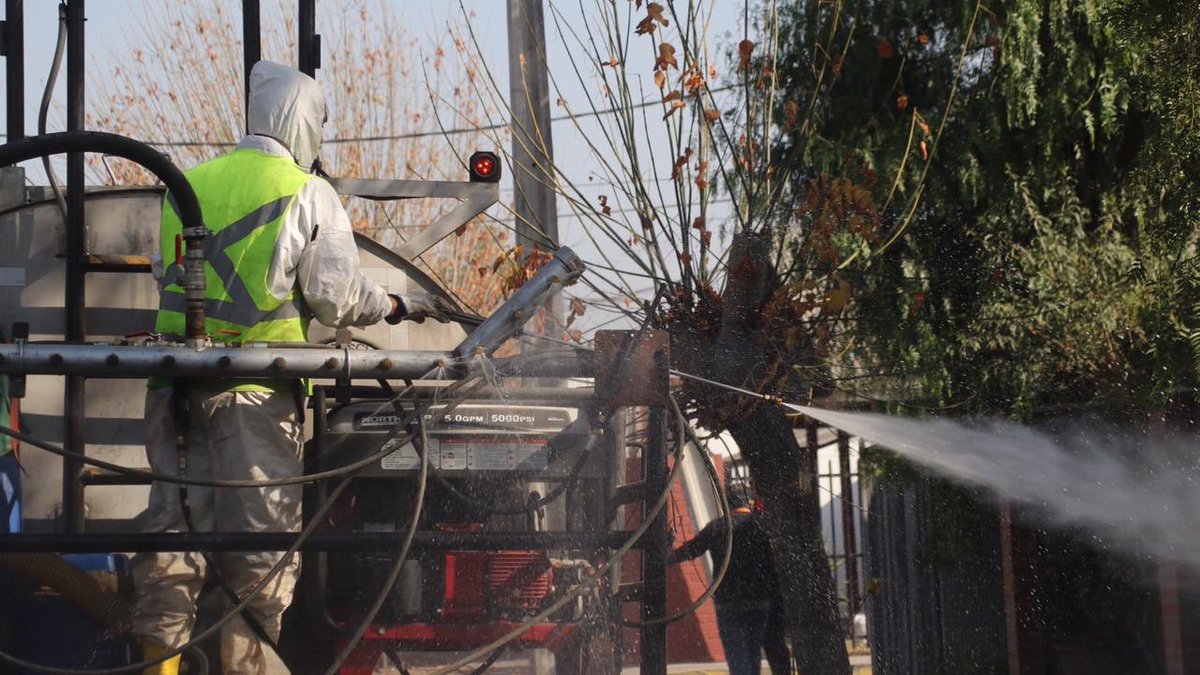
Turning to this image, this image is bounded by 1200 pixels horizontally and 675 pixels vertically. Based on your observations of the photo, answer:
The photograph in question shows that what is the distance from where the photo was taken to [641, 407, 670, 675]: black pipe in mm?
3424

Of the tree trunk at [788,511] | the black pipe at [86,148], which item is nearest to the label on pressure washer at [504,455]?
the black pipe at [86,148]

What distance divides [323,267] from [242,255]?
0.24 meters

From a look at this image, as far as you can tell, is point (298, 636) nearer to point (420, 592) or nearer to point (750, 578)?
point (420, 592)

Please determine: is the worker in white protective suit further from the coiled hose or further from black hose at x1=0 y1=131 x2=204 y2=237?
black hose at x1=0 y1=131 x2=204 y2=237

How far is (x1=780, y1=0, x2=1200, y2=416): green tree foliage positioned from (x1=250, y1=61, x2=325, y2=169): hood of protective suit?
102 inches

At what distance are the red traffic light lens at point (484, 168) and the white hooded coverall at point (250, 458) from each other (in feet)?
4.86

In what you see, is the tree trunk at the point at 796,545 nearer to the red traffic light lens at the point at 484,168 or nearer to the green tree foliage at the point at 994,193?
the green tree foliage at the point at 994,193

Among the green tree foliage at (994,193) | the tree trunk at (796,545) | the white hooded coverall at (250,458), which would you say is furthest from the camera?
the green tree foliage at (994,193)

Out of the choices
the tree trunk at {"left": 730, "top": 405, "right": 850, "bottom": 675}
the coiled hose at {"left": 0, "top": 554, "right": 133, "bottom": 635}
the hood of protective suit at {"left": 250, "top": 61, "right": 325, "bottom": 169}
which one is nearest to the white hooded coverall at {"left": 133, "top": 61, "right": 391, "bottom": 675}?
the coiled hose at {"left": 0, "top": 554, "right": 133, "bottom": 635}

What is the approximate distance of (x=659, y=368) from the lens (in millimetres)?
3402

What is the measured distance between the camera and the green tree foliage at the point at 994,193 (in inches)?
A: 261

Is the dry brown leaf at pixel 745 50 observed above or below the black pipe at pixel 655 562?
above

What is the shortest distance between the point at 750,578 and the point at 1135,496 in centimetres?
192

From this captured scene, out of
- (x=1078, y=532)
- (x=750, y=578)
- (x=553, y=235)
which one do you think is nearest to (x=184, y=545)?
(x=750, y=578)
